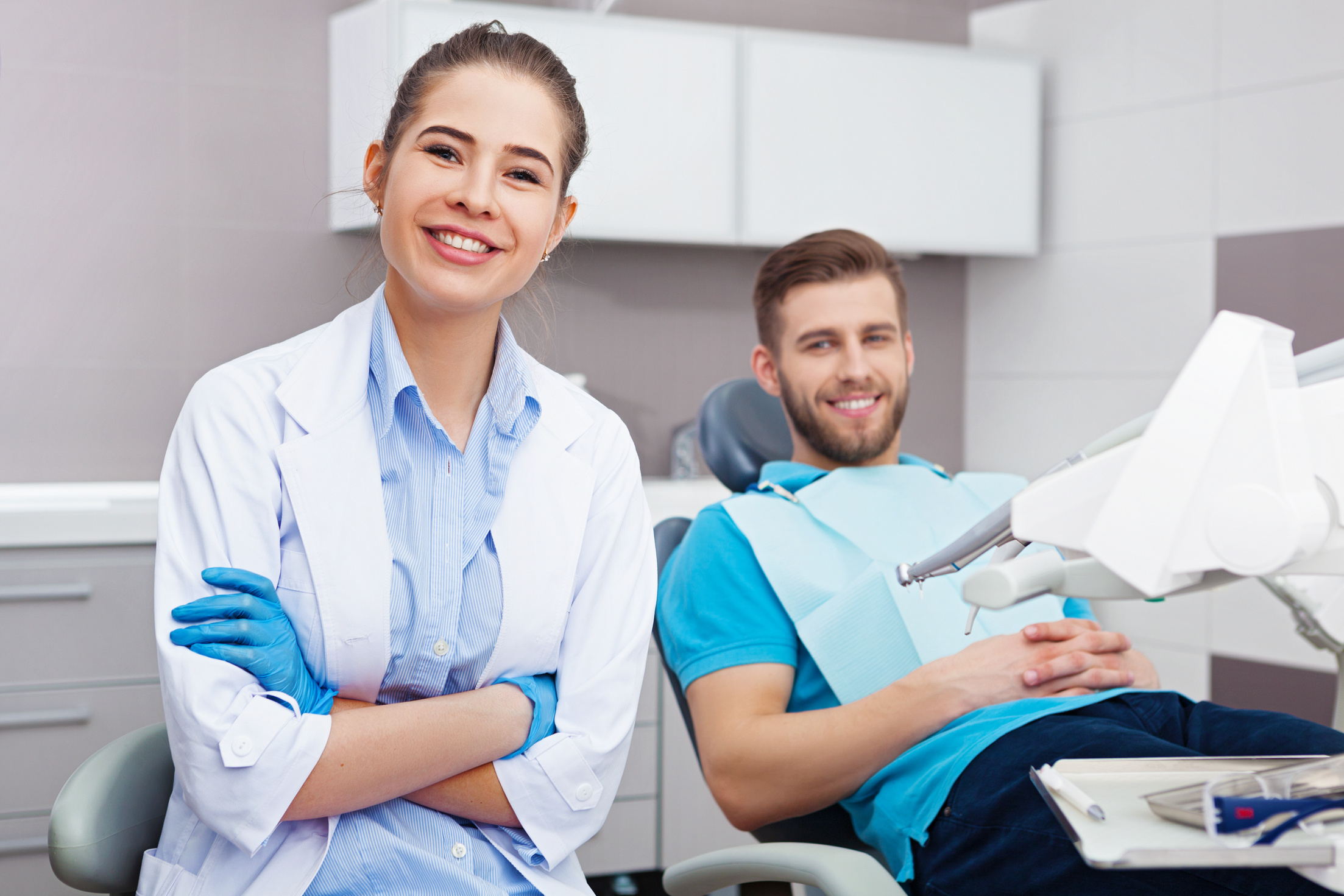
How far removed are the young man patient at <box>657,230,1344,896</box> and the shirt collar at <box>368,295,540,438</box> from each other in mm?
454

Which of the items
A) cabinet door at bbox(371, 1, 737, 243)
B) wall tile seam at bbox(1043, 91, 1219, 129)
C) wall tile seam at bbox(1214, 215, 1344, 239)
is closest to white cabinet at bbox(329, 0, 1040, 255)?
cabinet door at bbox(371, 1, 737, 243)

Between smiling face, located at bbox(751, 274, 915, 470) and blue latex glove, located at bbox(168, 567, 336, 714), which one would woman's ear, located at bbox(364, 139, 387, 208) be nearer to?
blue latex glove, located at bbox(168, 567, 336, 714)

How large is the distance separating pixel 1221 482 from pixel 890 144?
261 cm

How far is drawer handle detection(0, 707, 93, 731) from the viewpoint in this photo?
2236 millimetres

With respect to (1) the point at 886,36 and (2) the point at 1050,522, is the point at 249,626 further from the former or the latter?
(1) the point at 886,36

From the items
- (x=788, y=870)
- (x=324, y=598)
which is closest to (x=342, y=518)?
(x=324, y=598)

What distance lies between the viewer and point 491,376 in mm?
1255

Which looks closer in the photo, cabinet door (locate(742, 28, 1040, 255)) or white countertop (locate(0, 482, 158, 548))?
white countertop (locate(0, 482, 158, 548))

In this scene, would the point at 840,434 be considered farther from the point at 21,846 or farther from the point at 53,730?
the point at 21,846

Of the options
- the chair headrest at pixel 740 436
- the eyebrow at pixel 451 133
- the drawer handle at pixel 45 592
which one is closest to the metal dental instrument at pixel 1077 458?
the eyebrow at pixel 451 133

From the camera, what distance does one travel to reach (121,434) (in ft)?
9.15

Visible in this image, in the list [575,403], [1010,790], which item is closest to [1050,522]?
[1010,790]

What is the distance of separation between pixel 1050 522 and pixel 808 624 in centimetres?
77

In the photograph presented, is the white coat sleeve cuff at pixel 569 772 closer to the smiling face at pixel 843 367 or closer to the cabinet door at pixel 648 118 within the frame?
the smiling face at pixel 843 367
